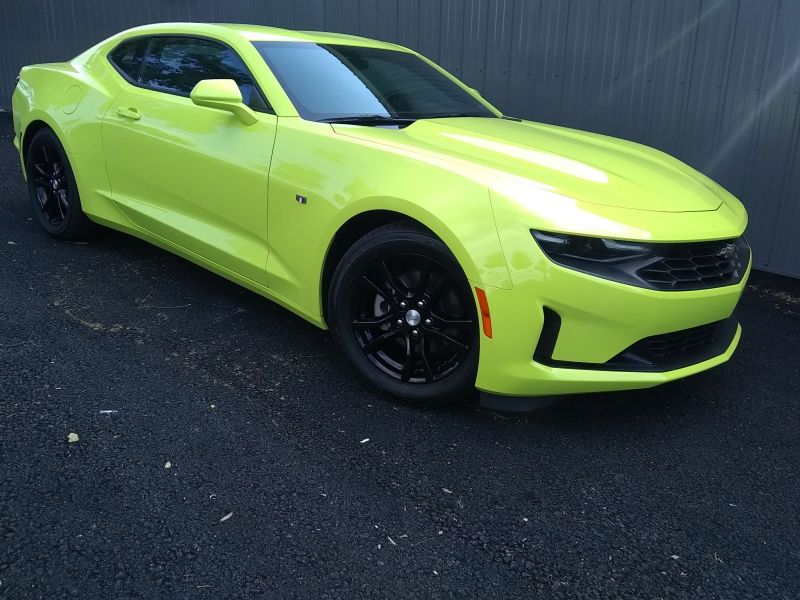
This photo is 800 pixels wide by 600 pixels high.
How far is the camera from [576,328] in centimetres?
259

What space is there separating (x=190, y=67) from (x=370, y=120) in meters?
1.24

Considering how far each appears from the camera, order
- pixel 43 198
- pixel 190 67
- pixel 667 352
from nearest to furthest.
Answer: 1. pixel 667 352
2. pixel 190 67
3. pixel 43 198

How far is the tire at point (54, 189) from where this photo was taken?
15.2ft

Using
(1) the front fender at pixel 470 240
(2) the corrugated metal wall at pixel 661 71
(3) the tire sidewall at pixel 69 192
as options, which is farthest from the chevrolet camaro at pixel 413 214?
(2) the corrugated metal wall at pixel 661 71

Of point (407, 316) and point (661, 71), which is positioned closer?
point (407, 316)

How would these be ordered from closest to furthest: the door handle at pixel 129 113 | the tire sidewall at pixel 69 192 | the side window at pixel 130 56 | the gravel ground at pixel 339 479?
the gravel ground at pixel 339 479, the door handle at pixel 129 113, the side window at pixel 130 56, the tire sidewall at pixel 69 192

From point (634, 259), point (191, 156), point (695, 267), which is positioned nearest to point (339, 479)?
point (634, 259)

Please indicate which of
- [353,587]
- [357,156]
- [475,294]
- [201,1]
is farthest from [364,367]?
[201,1]

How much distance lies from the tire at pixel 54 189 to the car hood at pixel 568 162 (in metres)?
2.35

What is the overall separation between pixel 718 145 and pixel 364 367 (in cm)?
361

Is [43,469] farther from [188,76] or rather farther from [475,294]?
[188,76]

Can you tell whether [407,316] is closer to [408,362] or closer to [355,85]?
[408,362]

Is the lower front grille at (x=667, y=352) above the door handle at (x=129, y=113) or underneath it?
underneath

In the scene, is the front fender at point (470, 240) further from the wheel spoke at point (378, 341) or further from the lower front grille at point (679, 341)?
the lower front grille at point (679, 341)
